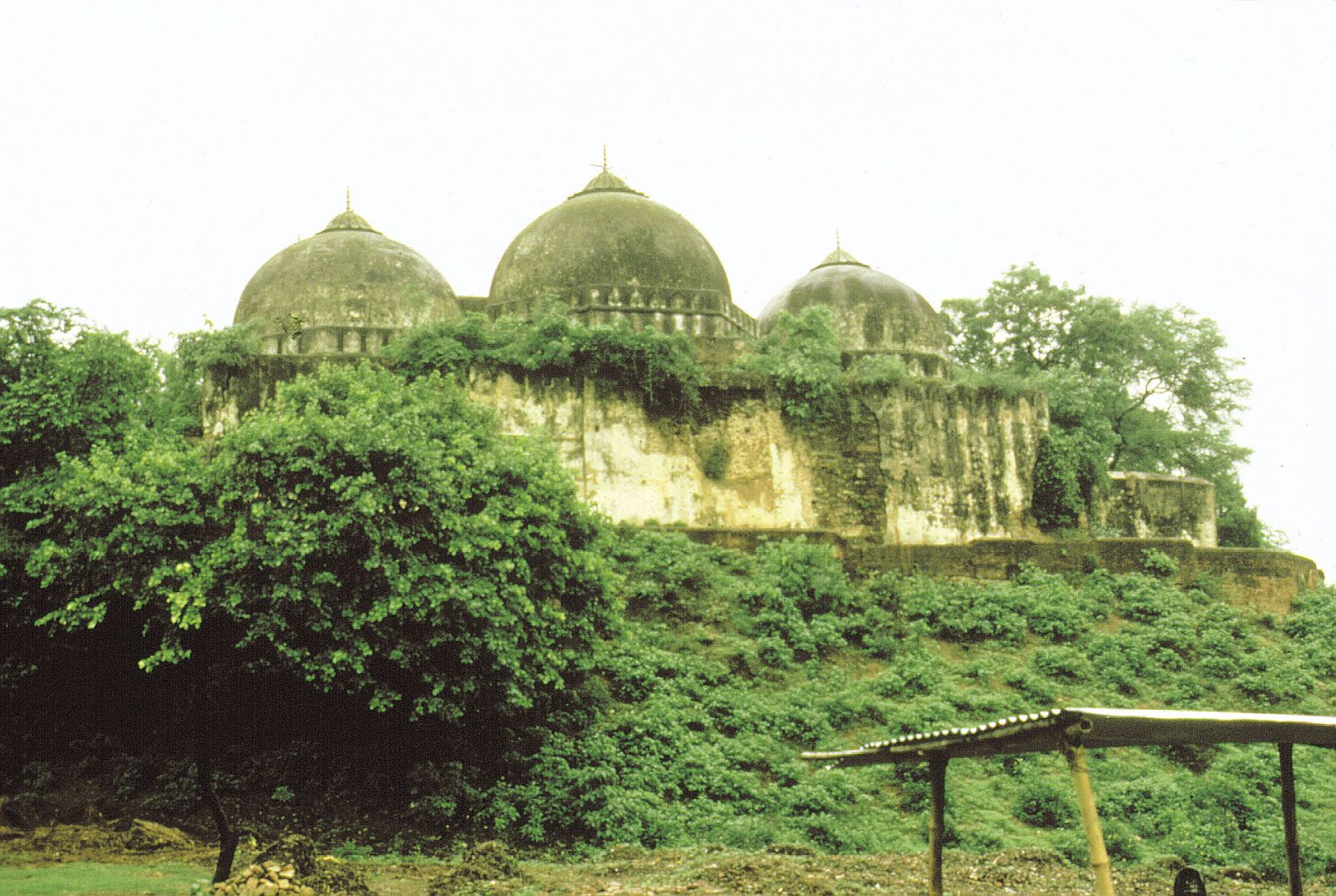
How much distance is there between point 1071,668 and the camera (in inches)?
587

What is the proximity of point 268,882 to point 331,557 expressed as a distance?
2946 millimetres

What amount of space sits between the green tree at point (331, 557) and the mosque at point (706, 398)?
18.1 feet

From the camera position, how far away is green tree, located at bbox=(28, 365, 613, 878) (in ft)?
36.0

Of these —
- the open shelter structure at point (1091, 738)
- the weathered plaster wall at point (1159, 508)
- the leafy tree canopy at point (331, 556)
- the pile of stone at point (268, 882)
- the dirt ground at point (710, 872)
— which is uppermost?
the weathered plaster wall at point (1159, 508)

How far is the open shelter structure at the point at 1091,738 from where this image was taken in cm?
604

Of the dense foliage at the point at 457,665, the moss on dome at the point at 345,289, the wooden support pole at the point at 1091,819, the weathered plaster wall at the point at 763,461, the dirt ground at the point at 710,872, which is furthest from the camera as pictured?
the moss on dome at the point at 345,289

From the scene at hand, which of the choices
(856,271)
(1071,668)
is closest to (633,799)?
(1071,668)

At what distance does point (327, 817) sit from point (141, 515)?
298 cm

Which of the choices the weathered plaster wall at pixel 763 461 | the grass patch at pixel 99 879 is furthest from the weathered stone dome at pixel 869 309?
the grass patch at pixel 99 879

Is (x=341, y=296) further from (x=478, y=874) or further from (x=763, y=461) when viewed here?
(x=478, y=874)

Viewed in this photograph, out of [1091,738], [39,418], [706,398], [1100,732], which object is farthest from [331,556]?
[706,398]

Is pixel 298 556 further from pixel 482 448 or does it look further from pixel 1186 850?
pixel 1186 850

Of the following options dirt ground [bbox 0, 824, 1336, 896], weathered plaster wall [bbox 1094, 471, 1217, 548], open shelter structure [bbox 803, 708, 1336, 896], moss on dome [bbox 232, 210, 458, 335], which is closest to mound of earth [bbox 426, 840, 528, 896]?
dirt ground [bbox 0, 824, 1336, 896]

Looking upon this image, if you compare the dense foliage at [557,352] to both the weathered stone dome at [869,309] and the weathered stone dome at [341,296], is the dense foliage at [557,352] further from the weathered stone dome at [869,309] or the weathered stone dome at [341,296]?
the weathered stone dome at [869,309]
